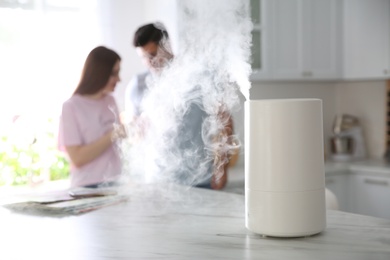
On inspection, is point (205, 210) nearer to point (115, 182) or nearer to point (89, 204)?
point (89, 204)

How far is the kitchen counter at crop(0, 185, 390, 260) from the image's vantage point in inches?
50.4

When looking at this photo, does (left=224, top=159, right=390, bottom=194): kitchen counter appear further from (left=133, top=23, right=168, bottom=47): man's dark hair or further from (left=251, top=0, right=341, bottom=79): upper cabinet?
(left=133, top=23, right=168, bottom=47): man's dark hair

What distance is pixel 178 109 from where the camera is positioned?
7.13ft

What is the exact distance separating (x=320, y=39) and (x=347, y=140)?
31.8 inches

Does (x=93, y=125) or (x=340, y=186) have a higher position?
(x=93, y=125)

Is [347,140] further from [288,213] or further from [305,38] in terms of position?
[288,213]

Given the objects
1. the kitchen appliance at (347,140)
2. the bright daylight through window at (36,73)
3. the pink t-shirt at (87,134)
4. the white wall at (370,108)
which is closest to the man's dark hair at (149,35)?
the pink t-shirt at (87,134)

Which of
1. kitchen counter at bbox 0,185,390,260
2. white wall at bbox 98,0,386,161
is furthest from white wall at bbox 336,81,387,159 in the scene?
kitchen counter at bbox 0,185,390,260

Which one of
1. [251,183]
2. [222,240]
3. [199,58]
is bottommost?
[222,240]

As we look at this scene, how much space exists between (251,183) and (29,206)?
828mm

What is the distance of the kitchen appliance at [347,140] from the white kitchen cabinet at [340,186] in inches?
12.8

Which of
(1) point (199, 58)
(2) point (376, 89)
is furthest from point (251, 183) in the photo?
(2) point (376, 89)

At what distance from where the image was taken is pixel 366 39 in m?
4.09

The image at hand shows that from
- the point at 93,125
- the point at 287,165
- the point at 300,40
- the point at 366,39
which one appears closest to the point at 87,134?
the point at 93,125
